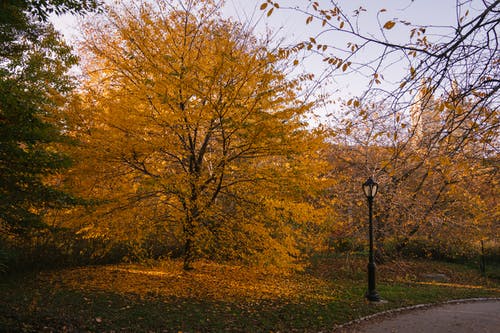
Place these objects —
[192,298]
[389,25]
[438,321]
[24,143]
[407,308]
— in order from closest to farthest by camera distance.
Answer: [389,25]
[24,143]
[438,321]
[192,298]
[407,308]

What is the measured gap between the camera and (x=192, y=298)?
22.8 ft

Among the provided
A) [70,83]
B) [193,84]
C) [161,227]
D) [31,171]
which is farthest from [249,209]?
[70,83]

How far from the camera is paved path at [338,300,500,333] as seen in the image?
618 cm

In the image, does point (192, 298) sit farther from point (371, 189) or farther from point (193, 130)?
point (371, 189)

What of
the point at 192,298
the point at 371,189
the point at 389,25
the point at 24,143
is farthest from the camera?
the point at 371,189

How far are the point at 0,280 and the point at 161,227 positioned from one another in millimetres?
4019

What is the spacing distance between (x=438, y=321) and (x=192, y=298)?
4.98 meters

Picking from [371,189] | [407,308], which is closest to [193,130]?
[371,189]

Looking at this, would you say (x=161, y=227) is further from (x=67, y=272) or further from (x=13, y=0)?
(x=13, y=0)

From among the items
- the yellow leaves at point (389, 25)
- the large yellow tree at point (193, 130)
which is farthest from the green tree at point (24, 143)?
the yellow leaves at point (389, 25)

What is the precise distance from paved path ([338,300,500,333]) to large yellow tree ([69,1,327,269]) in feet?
6.95

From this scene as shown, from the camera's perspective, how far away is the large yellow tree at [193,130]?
22.3 feet

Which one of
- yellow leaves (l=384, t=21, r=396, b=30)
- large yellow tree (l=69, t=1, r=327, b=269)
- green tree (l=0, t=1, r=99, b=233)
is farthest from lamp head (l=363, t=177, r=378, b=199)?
green tree (l=0, t=1, r=99, b=233)

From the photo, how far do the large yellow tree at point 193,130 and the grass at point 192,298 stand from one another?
3.52ft
